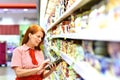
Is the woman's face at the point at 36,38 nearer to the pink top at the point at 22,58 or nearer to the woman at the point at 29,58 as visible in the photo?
the woman at the point at 29,58

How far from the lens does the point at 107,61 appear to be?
1.11 metres

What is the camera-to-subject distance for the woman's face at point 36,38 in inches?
118

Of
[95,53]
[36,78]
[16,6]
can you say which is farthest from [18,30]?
[95,53]

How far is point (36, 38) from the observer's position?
3006 mm

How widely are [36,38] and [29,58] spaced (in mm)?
261

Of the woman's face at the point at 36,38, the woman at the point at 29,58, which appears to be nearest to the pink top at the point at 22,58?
the woman at the point at 29,58

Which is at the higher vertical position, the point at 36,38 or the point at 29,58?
the point at 36,38

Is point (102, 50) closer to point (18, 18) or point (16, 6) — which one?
point (16, 6)

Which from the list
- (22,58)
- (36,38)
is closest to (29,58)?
(22,58)

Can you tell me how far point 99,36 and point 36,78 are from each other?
215 cm

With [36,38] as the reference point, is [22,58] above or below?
below

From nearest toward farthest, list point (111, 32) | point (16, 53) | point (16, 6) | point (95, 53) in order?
1. point (111, 32)
2. point (95, 53)
3. point (16, 53)
4. point (16, 6)

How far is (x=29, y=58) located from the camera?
10.0 feet

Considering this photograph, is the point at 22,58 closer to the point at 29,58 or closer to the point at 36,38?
the point at 29,58
